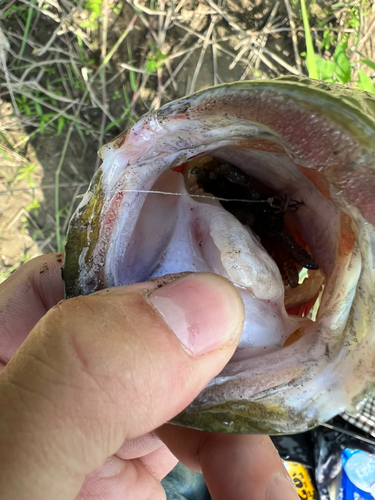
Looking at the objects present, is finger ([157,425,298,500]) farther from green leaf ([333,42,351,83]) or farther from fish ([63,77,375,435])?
green leaf ([333,42,351,83])

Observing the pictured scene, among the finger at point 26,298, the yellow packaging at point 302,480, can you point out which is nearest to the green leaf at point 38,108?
the finger at point 26,298

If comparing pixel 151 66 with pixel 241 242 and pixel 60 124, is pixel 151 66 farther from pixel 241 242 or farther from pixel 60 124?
pixel 241 242

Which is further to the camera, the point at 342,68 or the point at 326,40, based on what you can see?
the point at 326,40

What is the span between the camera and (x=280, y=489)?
120 cm

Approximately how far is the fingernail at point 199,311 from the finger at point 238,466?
728 mm

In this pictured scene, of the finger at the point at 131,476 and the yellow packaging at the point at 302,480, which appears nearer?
the finger at the point at 131,476

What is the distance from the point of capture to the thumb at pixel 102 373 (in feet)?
2.06

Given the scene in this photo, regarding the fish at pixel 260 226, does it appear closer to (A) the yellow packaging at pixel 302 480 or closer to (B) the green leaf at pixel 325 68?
(B) the green leaf at pixel 325 68

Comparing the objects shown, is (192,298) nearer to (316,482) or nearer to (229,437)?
(229,437)

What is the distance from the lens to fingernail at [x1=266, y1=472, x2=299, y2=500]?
1170mm

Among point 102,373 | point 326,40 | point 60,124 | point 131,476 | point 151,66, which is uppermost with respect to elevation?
point 326,40

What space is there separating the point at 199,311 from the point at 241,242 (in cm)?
25

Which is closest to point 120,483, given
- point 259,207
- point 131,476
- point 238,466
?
point 131,476

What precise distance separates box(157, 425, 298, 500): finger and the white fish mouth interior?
1.89ft
